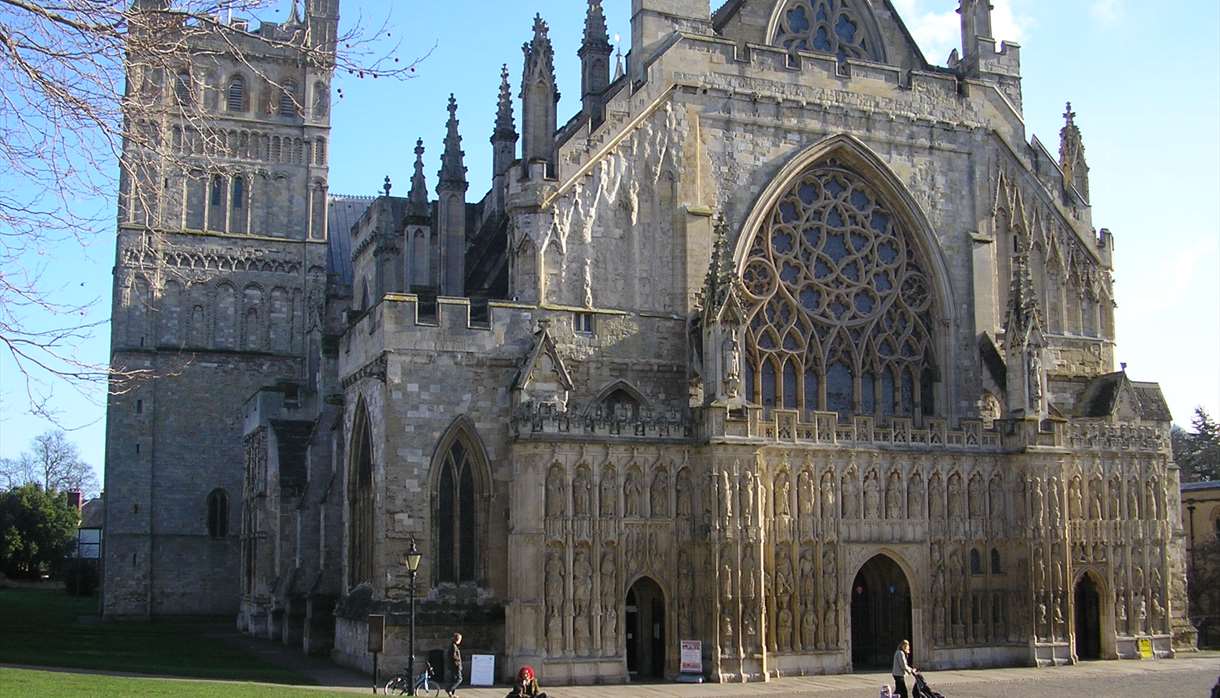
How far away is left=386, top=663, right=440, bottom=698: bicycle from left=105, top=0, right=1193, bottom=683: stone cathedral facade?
1804 millimetres

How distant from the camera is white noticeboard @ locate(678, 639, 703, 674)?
2686cm

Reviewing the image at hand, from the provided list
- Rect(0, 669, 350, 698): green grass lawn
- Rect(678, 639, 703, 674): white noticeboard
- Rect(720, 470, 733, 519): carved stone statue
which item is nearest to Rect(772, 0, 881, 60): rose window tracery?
Rect(720, 470, 733, 519): carved stone statue

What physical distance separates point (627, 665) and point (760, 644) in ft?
9.16

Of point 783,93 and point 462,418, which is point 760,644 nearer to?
point 462,418

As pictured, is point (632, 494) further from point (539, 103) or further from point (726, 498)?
point (539, 103)

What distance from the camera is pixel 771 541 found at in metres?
28.3

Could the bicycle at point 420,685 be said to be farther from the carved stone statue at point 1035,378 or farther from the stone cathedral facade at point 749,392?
the carved stone statue at point 1035,378

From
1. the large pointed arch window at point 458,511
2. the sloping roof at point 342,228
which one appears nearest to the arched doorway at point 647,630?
the large pointed arch window at point 458,511

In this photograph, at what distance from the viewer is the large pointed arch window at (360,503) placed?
1182 inches

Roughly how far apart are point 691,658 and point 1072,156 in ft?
62.4

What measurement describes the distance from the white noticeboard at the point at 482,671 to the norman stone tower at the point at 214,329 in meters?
26.2

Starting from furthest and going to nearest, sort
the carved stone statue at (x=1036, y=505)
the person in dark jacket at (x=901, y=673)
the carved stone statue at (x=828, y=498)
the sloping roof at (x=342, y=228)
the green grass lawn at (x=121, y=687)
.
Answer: the sloping roof at (x=342, y=228)
the carved stone statue at (x=1036, y=505)
the carved stone statue at (x=828, y=498)
the person in dark jacket at (x=901, y=673)
the green grass lawn at (x=121, y=687)

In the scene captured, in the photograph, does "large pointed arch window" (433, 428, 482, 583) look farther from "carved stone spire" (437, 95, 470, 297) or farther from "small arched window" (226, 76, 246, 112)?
"small arched window" (226, 76, 246, 112)

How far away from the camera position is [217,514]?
50875mm
